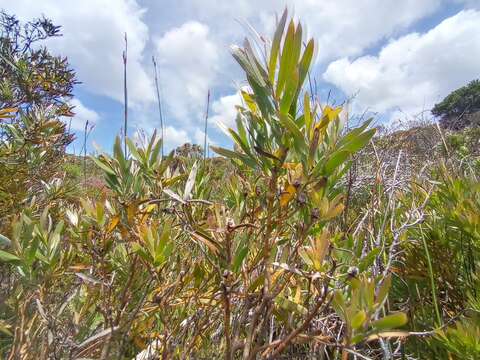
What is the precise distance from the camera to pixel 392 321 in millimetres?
497

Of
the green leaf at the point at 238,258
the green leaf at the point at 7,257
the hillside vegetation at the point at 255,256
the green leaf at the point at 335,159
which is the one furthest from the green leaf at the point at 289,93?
the green leaf at the point at 7,257

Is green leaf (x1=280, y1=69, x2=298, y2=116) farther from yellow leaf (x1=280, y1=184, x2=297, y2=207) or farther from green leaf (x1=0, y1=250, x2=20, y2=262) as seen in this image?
green leaf (x1=0, y1=250, x2=20, y2=262)

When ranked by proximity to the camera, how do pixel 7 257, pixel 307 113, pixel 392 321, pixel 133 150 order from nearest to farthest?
pixel 392 321 < pixel 307 113 < pixel 7 257 < pixel 133 150

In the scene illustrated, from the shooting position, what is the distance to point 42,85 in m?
2.49

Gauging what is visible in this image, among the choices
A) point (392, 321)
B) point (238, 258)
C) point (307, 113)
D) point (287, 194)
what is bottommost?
point (392, 321)

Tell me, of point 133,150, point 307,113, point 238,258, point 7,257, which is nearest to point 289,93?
point 307,113

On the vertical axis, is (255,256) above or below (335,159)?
below

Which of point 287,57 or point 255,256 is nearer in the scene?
point 287,57

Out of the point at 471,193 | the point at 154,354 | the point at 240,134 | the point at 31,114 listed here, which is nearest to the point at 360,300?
the point at 240,134

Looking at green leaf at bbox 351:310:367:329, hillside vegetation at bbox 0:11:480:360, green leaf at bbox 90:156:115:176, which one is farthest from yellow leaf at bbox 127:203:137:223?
green leaf at bbox 351:310:367:329

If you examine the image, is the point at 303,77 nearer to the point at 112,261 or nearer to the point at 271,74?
the point at 271,74

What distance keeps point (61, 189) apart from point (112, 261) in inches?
34.9

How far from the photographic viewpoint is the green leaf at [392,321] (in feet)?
1.59

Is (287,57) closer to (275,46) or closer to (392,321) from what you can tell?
(275,46)
